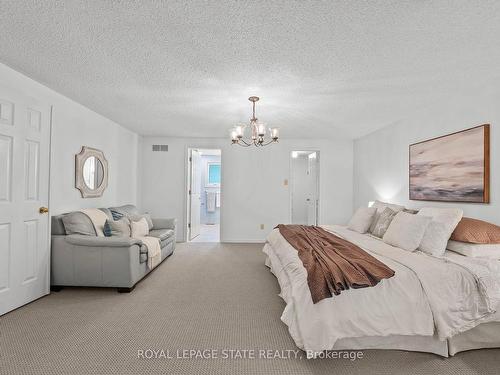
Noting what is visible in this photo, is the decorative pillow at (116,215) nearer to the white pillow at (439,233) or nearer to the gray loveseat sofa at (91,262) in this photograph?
the gray loveseat sofa at (91,262)

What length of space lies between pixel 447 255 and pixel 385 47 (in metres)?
2.00

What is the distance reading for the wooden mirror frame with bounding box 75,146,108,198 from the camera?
3.67 m

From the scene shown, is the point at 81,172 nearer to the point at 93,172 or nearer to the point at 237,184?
the point at 93,172

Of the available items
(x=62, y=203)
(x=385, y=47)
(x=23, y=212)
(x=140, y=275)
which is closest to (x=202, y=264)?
(x=140, y=275)

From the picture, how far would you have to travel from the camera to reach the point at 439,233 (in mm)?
2611

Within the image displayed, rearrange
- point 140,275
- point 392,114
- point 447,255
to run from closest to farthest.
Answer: point 447,255 → point 140,275 → point 392,114

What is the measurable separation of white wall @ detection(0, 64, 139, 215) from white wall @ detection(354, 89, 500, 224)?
4.79 metres

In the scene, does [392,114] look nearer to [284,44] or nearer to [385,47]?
[385,47]

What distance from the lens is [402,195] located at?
13.7 ft

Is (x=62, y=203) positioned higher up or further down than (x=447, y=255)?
higher up

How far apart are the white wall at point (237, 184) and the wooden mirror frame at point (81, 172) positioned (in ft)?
5.16

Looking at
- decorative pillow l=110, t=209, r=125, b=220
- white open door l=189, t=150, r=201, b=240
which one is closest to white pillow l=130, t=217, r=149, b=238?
decorative pillow l=110, t=209, r=125, b=220

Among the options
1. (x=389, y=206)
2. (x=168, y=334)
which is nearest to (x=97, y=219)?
(x=168, y=334)

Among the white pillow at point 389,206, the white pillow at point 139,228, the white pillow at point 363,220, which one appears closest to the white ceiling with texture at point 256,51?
the white pillow at point 389,206
